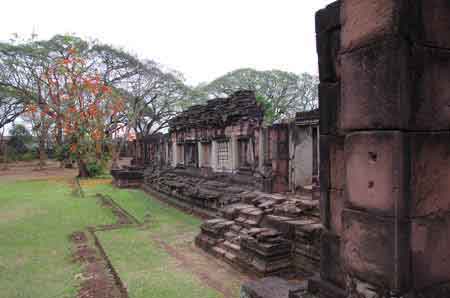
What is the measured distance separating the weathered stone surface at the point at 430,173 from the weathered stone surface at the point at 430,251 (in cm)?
7

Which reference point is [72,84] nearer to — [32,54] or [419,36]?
[32,54]

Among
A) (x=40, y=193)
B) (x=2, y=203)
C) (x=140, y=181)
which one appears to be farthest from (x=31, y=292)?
(x=140, y=181)

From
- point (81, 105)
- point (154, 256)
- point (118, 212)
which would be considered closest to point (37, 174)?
point (81, 105)

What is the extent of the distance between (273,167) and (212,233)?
7.55 ft

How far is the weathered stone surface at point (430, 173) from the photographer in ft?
5.89

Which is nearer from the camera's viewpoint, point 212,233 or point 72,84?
point 212,233

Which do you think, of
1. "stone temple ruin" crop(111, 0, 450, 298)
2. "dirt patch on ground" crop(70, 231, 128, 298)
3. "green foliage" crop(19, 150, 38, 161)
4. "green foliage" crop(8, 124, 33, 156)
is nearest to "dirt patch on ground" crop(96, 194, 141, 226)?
"dirt patch on ground" crop(70, 231, 128, 298)

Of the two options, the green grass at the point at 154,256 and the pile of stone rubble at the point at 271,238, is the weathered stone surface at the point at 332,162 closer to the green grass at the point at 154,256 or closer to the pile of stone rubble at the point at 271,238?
the pile of stone rubble at the point at 271,238

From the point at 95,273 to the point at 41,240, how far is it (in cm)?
277

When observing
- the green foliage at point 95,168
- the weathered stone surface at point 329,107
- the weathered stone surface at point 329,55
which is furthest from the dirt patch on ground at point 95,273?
the green foliage at point 95,168

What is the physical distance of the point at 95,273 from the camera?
206 inches

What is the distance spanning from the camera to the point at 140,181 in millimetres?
17969

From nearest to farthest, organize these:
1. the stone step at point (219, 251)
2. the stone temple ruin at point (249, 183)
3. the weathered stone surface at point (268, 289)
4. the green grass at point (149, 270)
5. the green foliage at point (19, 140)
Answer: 1. the weathered stone surface at point (268, 289)
2. the green grass at point (149, 270)
3. the stone temple ruin at point (249, 183)
4. the stone step at point (219, 251)
5. the green foliage at point (19, 140)

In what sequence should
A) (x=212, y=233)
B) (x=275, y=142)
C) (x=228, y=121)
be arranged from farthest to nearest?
1. (x=228, y=121)
2. (x=275, y=142)
3. (x=212, y=233)
